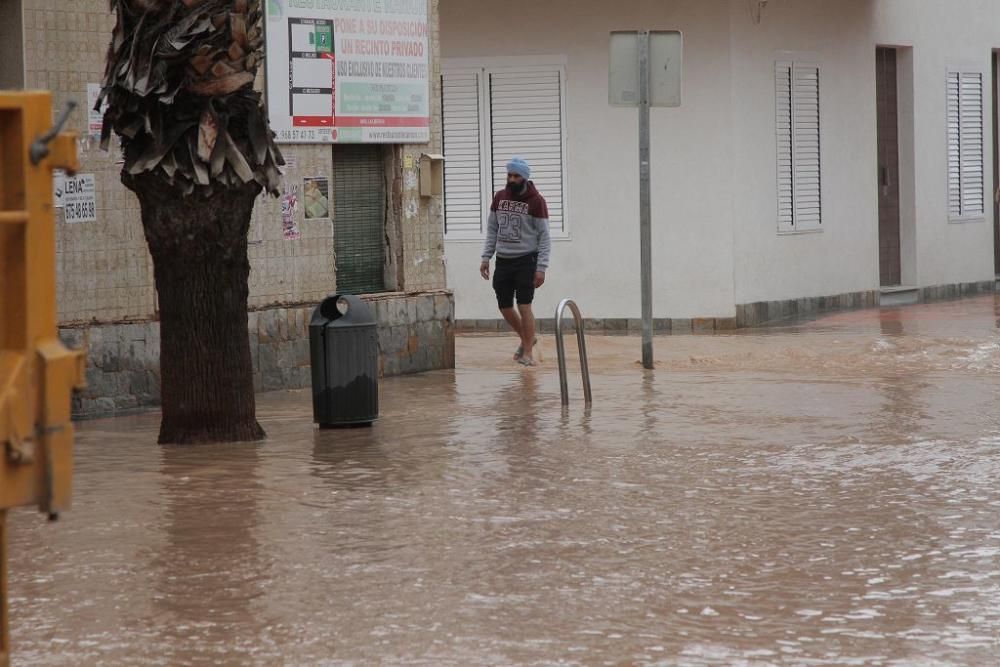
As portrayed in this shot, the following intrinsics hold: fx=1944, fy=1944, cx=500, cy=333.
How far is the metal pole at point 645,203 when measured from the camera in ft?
53.2

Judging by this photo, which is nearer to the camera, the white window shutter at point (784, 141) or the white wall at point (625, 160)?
the white wall at point (625, 160)

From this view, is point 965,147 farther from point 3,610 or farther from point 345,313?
point 3,610

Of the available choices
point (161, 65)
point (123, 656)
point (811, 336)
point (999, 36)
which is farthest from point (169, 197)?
point (999, 36)

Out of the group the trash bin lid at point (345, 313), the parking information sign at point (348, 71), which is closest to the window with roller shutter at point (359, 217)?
the parking information sign at point (348, 71)

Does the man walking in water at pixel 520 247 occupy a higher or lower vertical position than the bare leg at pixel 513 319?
higher

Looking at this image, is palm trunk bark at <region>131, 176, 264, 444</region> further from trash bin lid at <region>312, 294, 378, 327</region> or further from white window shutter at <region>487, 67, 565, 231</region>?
white window shutter at <region>487, 67, 565, 231</region>

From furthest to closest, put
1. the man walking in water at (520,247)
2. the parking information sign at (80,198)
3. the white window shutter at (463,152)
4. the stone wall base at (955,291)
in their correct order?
the stone wall base at (955,291) → the white window shutter at (463,152) → the man walking in water at (520,247) → the parking information sign at (80,198)

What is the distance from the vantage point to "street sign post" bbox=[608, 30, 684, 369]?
16.2m

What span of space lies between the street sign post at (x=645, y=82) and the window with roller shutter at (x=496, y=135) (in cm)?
484

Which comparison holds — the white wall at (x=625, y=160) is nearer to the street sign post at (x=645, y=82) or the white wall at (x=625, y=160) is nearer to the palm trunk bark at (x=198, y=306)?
the street sign post at (x=645, y=82)

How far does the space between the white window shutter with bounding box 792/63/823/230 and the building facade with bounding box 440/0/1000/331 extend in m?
0.02

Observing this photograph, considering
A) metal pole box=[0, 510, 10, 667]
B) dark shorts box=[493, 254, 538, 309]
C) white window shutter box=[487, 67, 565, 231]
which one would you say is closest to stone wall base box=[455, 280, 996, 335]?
white window shutter box=[487, 67, 565, 231]

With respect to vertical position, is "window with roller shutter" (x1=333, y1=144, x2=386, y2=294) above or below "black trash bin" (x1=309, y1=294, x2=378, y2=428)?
above

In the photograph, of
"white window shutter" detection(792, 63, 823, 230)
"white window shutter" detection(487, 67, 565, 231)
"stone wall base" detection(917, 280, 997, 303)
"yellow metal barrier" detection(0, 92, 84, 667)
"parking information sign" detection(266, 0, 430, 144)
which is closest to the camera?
"yellow metal barrier" detection(0, 92, 84, 667)
